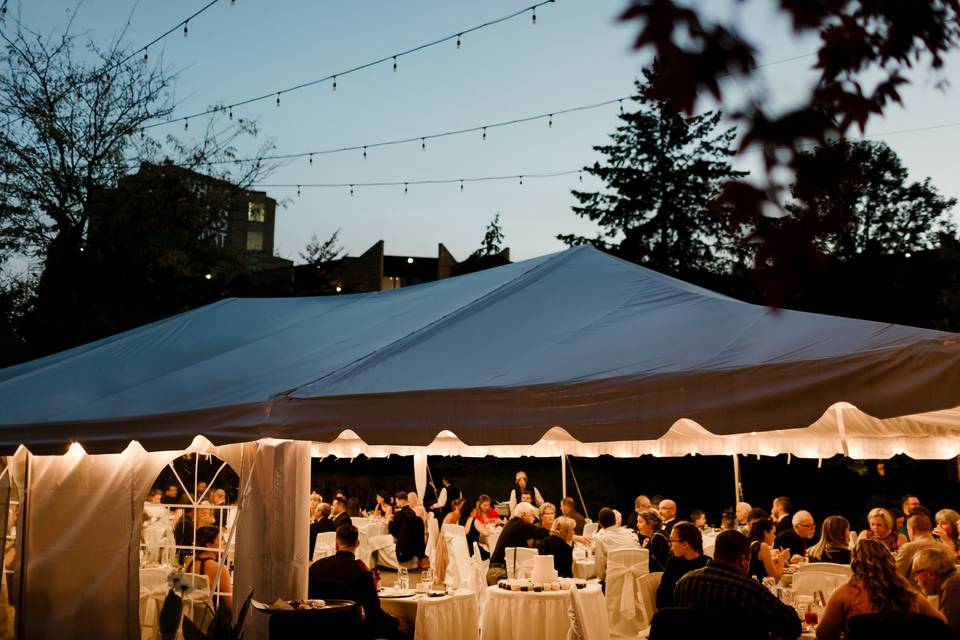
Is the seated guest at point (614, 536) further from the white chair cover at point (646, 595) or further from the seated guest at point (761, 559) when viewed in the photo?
the seated guest at point (761, 559)

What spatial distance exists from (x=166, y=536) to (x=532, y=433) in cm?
466

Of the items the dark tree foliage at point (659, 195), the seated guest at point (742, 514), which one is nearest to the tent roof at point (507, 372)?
the seated guest at point (742, 514)

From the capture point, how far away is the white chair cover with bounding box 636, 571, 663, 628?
366 inches

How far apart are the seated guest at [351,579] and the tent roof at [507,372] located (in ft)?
3.66

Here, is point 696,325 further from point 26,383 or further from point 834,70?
point 26,383

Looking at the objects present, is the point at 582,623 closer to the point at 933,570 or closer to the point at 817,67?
the point at 933,570

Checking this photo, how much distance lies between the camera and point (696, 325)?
6.54 metres

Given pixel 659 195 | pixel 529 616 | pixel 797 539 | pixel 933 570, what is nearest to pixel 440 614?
pixel 529 616

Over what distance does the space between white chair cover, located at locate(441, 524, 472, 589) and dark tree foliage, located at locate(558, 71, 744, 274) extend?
841 inches

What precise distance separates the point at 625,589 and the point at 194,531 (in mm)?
4382

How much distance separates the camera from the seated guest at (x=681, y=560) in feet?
22.6

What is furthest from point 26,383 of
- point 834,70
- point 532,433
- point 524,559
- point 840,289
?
point 840,289

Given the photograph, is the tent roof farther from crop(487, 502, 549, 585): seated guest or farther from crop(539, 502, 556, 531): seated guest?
crop(539, 502, 556, 531): seated guest

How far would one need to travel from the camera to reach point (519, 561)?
9.45m
